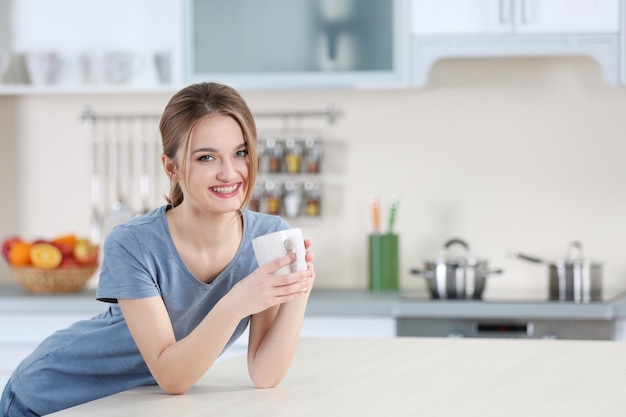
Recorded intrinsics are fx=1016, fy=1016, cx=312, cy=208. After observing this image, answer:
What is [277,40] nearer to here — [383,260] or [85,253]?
[383,260]

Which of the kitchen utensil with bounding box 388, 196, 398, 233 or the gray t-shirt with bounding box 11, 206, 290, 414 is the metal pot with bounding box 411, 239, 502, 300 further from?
the gray t-shirt with bounding box 11, 206, 290, 414

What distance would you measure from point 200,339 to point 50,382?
49 cm

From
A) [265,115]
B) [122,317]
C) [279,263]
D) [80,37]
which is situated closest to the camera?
[279,263]

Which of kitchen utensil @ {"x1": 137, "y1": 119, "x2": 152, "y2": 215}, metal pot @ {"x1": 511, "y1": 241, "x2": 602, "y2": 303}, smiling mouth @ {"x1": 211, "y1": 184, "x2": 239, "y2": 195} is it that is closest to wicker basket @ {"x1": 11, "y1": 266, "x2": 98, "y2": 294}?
kitchen utensil @ {"x1": 137, "y1": 119, "x2": 152, "y2": 215}

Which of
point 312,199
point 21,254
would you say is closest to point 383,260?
point 312,199

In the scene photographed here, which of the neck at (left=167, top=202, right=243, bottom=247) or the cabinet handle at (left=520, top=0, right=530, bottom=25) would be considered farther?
the cabinet handle at (left=520, top=0, right=530, bottom=25)

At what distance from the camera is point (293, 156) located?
12.3 feet

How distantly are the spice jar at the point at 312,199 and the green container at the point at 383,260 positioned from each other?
0.24 metres

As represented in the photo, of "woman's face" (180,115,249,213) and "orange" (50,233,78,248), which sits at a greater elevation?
"woman's face" (180,115,249,213)

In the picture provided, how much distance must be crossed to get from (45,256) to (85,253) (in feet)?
0.44

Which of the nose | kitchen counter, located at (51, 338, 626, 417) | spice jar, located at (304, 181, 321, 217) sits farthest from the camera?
spice jar, located at (304, 181, 321, 217)

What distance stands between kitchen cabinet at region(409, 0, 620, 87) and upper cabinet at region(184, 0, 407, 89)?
129mm

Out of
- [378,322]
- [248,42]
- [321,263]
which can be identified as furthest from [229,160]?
[321,263]

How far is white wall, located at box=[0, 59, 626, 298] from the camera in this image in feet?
12.0
